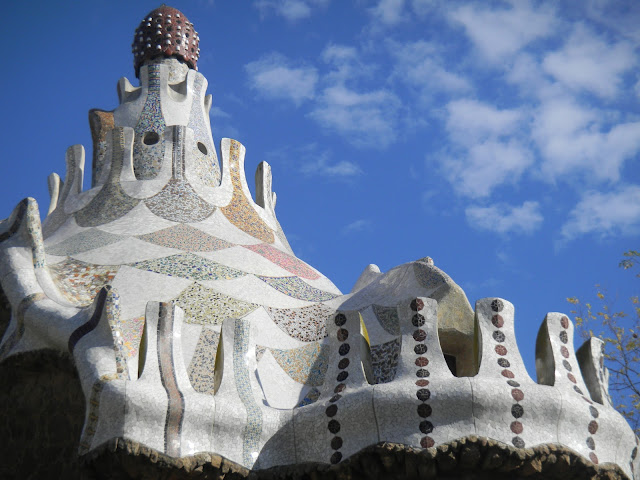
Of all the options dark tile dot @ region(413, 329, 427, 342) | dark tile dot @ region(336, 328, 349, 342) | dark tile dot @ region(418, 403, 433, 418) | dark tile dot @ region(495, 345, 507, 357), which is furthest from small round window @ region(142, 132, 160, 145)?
dark tile dot @ region(418, 403, 433, 418)

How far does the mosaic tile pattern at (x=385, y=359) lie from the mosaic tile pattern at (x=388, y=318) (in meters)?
0.18

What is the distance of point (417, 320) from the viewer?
281 inches

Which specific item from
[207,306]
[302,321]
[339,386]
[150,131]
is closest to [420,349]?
[339,386]

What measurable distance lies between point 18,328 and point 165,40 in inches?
204

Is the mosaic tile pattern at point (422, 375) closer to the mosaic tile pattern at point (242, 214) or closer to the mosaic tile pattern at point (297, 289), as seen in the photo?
the mosaic tile pattern at point (297, 289)

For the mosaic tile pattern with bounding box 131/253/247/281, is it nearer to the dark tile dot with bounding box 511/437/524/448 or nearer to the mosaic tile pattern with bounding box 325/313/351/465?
the mosaic tile pattern with bounding box 325/313/351/465

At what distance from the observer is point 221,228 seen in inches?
376

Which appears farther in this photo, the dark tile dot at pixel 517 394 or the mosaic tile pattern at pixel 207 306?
the mosaic tile pattern at pixel 207 306

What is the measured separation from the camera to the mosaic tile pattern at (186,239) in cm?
901

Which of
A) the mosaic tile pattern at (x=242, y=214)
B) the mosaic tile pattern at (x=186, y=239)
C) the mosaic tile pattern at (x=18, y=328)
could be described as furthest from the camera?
the mosaic tile pattern at (x=242, y=214)

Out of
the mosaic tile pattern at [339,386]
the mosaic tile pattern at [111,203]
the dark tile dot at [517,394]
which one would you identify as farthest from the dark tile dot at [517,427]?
the mosaic tile pattern at [111,203]

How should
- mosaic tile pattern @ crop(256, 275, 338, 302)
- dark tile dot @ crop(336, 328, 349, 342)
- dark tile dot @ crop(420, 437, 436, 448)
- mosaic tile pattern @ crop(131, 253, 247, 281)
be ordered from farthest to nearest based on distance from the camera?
mosaic tile pattern @ crop(256, 275, 338, 302) < mosaic tile pattern @ crop(131, 253, 247, 281) < dark tile dot @ crop(336, 328, 349, 342) < dark tile dot @ crop(420, 437, 436, 448)

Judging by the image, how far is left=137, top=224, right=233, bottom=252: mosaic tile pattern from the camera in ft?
29.6

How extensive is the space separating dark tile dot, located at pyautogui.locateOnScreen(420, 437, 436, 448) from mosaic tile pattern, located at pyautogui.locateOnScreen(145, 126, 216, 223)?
380 centimetres
